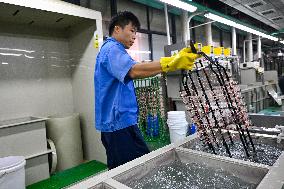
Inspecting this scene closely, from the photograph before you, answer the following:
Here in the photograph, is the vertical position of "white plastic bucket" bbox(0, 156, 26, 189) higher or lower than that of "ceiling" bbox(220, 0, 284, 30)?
lower

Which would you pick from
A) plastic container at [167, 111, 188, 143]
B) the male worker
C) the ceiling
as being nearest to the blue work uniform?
the male worker

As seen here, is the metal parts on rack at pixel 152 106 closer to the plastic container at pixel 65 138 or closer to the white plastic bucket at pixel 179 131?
the white plastic bucket at pixel 179 131

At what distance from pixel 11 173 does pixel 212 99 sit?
2257mm

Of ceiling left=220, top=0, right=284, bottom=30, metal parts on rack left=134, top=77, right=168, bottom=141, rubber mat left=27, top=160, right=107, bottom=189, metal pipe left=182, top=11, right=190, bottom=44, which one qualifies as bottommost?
rubber mat left=27, top=160, right=107, bottom=189

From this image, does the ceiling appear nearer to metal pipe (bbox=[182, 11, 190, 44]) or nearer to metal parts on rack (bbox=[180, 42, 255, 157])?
metal pipe (bbox=[182, 11, 190, 44])

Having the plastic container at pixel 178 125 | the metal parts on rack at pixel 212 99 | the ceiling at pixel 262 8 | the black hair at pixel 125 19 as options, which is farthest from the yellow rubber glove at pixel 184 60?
the ceiling at pixel 262 8

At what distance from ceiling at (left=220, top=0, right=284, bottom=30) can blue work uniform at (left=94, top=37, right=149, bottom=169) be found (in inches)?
202

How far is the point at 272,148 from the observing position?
1312mm

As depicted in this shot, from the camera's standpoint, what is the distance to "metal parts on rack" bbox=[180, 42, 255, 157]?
1.14 meters

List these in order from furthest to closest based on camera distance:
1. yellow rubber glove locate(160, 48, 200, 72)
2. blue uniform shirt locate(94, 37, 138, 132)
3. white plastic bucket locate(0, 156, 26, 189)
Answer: white plastic bucket locate(0, 156, 26, 189) → blue uniform shirt locate(94, 37, 138, 132) → yellow rubber glove locate(160, 48, 200, 72)

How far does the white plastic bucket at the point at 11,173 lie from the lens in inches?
90.7

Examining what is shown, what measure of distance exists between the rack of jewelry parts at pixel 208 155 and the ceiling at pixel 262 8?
17.5ft

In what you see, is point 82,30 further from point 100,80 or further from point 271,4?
point 271,4

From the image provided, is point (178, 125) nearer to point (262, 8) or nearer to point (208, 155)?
point (208, 155)
